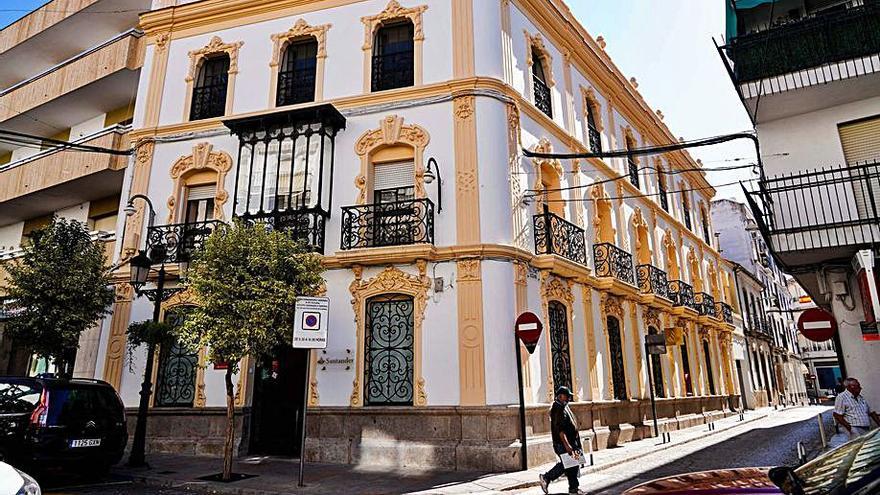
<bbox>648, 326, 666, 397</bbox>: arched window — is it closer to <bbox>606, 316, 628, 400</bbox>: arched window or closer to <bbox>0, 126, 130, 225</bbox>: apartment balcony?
<bbox>606, 316, 628, 400</bbox>: arched window

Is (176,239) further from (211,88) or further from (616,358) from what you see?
(616,358)

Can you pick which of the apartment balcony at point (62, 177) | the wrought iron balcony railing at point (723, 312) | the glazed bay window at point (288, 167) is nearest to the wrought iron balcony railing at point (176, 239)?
the glazed bay window at point (288, 167)

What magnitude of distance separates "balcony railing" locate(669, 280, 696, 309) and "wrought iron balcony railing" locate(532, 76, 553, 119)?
361 inches

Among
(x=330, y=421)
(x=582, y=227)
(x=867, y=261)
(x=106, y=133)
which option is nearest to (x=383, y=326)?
(x=330, y=421)

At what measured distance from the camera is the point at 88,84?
700 inches

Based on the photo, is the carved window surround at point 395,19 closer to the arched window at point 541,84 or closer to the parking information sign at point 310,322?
the arched window at point 541,84

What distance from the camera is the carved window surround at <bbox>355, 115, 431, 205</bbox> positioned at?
42.8 ft

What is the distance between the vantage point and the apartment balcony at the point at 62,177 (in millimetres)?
16594

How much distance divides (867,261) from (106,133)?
19.5 metres

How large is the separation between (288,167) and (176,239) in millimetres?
3628

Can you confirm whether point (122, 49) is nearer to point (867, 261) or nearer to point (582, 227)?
point (582, 227)

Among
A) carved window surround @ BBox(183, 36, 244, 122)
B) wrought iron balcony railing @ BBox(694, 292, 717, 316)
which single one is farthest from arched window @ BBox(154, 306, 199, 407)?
wrought iron balcony railing @ BBox(694, 292, 717, 316)

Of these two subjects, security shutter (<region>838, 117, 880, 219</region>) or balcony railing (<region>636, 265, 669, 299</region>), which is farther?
balcony railing (<region>636, 265, 669, 299</region>)

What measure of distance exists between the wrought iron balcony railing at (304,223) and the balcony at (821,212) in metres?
9.32
